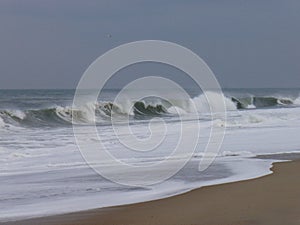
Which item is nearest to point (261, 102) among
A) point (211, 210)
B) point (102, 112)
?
point (102, 112)

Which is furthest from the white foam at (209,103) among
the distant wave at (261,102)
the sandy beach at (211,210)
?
the sandy beach at (211,210)

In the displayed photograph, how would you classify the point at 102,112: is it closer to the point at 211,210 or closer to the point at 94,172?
the point at 94,172

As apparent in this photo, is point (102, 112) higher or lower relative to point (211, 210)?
higher

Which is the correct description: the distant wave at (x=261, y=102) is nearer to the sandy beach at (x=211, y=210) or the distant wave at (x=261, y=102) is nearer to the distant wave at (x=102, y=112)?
the distant wave at (x=102, y=112)

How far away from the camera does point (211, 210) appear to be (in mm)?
7121

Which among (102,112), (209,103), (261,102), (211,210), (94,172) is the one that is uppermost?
(261,102)

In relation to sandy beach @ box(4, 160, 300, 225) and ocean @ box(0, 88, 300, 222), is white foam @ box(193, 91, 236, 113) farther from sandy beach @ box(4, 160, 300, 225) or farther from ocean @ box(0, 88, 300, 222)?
sandy beach @ box(4, 160, 300, 225)

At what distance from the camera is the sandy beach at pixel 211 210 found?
6.56 meters

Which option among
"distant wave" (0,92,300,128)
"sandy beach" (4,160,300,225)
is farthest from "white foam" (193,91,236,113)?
"sandy beach" (4,160,300,225)

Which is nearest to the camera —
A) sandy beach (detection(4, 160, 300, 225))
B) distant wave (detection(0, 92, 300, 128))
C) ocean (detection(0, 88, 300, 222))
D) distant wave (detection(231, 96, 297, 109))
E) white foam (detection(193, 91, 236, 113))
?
sandy beach (detection(4, 160, 300, 225))

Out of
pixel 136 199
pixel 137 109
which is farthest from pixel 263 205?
pixel 137 109

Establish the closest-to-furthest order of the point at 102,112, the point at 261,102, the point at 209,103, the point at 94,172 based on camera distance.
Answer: the point at 94,172 → the point at 102,112 → the point at 209,103 → the point at 261,102

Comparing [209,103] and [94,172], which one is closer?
[94,172]

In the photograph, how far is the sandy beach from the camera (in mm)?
6562
